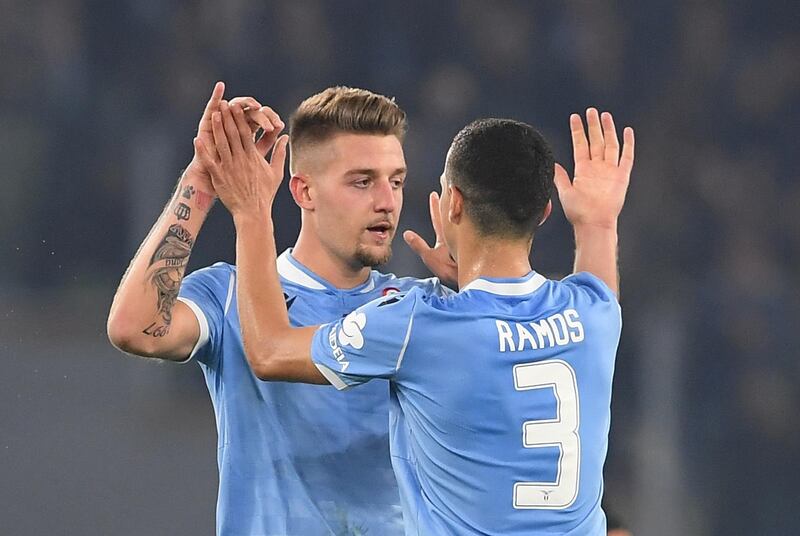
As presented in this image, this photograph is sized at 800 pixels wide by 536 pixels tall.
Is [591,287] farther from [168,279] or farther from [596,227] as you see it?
[168,279]

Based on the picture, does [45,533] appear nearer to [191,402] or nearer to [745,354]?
[191,402]

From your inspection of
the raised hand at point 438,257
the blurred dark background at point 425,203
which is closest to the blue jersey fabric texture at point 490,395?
the raised hand at point 438,257

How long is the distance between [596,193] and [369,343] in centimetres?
77

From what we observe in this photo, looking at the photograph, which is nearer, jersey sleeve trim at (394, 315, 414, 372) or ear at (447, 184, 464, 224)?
jersey sleeve trim at (394, 315, 414, 372)

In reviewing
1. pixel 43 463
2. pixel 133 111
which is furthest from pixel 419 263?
pixel 43 463

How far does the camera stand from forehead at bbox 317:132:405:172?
2.92 meters

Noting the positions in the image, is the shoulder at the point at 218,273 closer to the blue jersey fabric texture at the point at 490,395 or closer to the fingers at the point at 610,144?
the blue jersey fabric texture at the point at 490,395

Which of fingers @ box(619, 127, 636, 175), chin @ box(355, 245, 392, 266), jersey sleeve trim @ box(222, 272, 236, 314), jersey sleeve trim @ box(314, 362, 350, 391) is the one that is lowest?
jersey sleeve trim @ box(314, 362, 350, 391)

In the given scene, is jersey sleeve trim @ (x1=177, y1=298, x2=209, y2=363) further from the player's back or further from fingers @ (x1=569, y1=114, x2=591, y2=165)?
fingers @ (x1=569, y1=114, x2=591, y2=165)

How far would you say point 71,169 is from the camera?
18.2 ft

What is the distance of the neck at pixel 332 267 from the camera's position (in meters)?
2.91

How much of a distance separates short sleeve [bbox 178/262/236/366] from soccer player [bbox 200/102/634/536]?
0.95 feet

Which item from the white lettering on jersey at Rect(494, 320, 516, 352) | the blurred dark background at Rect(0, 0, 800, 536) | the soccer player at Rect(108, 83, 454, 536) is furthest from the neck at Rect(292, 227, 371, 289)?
the blurred dark background at Rect(0, 0, 800, 536)

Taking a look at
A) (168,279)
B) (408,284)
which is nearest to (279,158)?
(168,279)
